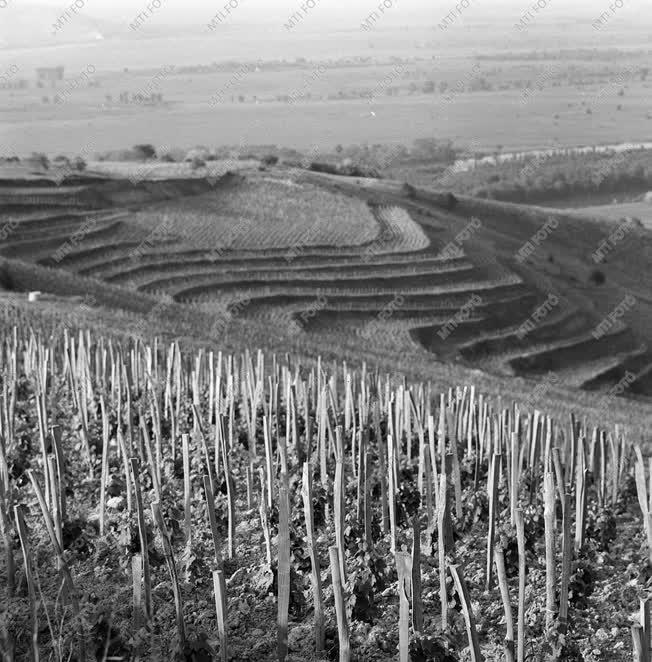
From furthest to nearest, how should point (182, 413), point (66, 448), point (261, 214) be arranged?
1. point (261, 214)
2. point (182, 413)
3. point (66, 448)

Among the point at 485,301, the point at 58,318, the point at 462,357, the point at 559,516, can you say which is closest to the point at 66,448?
the point at 559,516

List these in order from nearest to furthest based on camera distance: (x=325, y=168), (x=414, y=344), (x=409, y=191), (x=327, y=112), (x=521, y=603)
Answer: (x=521, y=603) < (x=414, y=344) < (x=409, y=191) < (x=325, y=168) < (x=327, y=112)

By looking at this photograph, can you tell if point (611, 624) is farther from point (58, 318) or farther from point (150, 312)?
point (150, 312)

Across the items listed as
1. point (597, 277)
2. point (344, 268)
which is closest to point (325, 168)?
point (597, 277)

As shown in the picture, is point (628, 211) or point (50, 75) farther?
point (50, 75)

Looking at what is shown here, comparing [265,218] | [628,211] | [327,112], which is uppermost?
[327,112]

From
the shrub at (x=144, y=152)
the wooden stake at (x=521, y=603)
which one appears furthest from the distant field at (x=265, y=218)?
the wooden stake at (x=521, y=603)

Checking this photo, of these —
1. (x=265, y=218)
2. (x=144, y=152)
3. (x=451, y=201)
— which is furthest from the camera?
(x=144, y=152)

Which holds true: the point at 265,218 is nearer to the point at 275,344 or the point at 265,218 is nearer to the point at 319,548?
the point at 275,344
